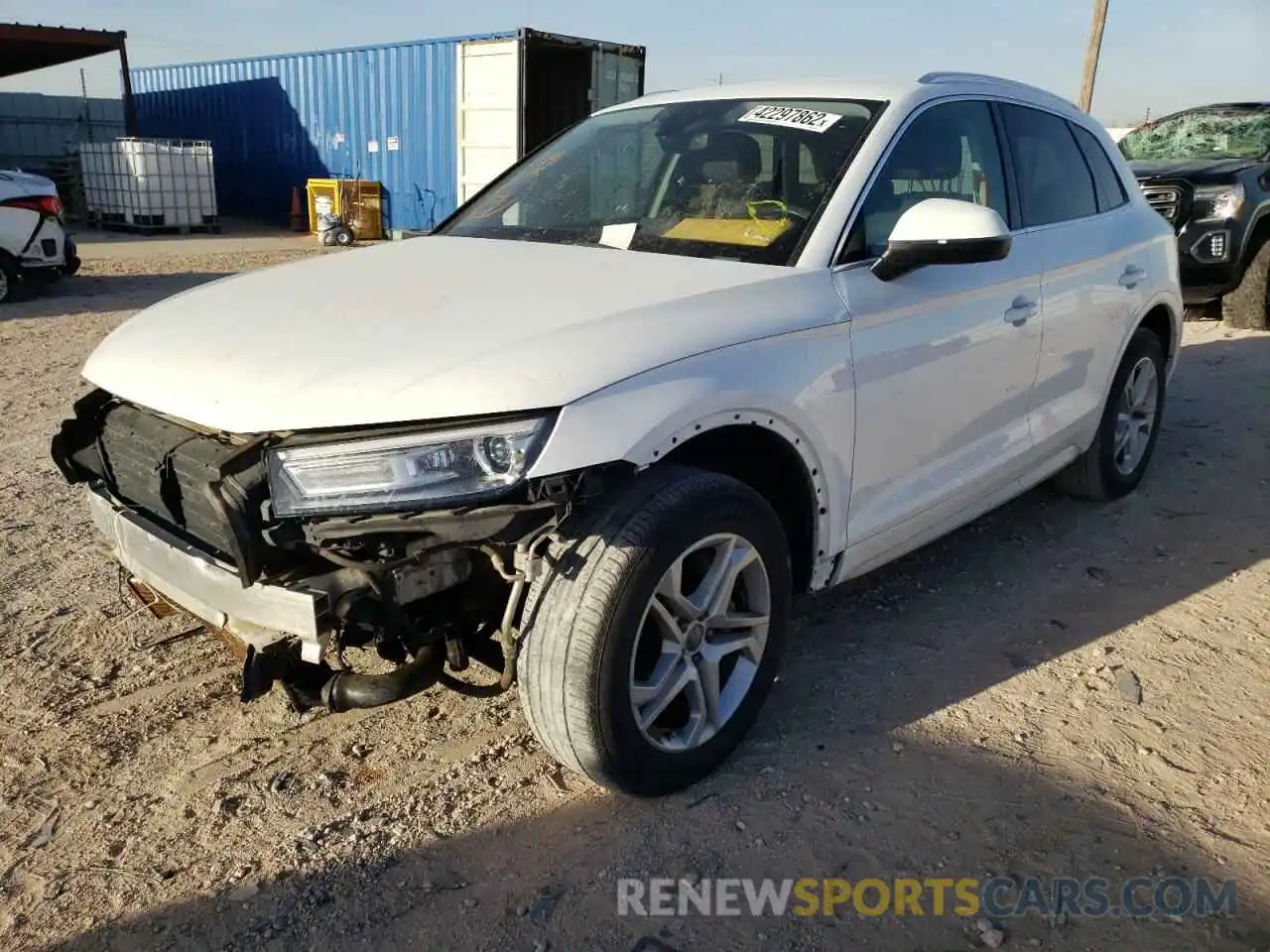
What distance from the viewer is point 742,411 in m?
2.50

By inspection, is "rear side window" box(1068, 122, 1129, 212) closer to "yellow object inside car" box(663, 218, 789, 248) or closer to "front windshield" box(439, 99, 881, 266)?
"front windshield" box(439, 99, 881, 266)

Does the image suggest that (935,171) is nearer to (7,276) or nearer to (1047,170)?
(1047,170)

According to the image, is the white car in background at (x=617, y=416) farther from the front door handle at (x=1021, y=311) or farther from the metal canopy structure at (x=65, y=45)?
the metal canopy structure at (x=65, y=45)

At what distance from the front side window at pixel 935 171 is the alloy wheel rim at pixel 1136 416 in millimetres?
1504

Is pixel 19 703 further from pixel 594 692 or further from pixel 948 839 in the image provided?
pixel 948 839

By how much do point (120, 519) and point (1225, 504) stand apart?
15.5 ft

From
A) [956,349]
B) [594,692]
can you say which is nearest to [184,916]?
[594,692]

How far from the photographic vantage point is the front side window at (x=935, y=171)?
3035 mm

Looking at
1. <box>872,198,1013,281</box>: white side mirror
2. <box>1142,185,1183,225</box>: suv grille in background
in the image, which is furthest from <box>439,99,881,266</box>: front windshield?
<box>1142,185,1183,225</box>: suv grille in background

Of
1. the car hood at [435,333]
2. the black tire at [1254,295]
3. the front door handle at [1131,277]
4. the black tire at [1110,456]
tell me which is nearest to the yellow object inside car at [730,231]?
the car hood at [435,333]

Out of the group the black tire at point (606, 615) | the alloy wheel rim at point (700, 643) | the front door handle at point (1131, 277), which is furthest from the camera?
the front door handle at point (1131, 277)

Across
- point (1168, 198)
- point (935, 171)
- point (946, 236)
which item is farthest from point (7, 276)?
point (1168, 198)

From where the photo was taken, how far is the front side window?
3035 mm

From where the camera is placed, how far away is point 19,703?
302 centimetres
